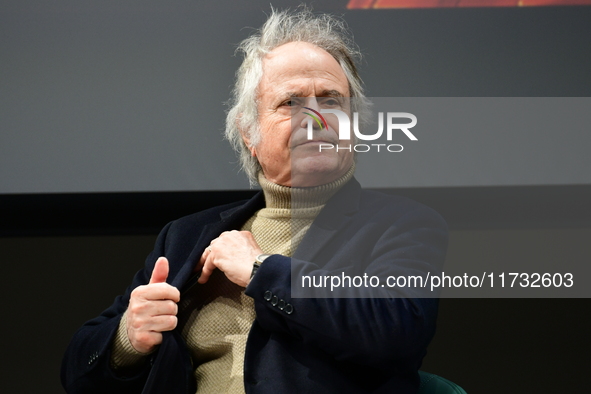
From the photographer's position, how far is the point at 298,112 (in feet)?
5.52

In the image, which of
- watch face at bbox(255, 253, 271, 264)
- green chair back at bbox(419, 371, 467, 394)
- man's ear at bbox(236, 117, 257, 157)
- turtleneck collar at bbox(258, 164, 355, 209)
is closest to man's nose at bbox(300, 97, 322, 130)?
turtleneck collar at bbox(258, 164, 355, 209)

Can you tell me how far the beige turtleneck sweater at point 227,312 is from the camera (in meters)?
1.57

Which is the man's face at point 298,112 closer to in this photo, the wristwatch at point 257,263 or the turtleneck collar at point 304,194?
the turtleneck collar at point 304,194

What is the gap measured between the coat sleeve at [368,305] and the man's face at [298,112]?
0.84 feet

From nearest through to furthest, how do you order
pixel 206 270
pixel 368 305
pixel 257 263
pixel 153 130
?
1. pixel 368 305
2. pixel 257 263
3. pixel 206 270
4. pixel 153 130

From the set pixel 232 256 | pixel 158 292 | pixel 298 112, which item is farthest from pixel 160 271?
pixel 298 112

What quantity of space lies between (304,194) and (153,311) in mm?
498

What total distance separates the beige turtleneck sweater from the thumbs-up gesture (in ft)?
0.29

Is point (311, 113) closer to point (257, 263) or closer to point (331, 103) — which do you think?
point (331, 103)

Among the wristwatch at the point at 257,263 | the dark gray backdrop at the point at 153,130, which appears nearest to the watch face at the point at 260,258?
the wristwatch at the point at 257,263

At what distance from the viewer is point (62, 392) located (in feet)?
9.78

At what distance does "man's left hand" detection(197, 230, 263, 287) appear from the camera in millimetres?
1480

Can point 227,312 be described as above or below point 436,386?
above

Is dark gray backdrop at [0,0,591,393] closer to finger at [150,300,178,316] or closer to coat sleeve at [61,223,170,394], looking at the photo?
coat sleeve at [61,223,170,394]
